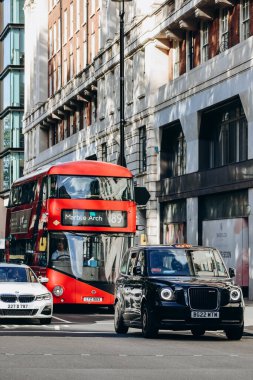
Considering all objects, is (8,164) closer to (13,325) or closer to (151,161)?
(151,161)

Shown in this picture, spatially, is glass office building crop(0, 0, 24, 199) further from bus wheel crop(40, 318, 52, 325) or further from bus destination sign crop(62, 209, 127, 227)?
bus wheel crop(40, 318, 52, 325)

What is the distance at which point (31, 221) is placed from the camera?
3372 cm

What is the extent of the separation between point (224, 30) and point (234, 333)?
2055cm

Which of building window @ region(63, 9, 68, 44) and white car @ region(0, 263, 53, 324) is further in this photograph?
building window @ region(63, 9, 68, 44)

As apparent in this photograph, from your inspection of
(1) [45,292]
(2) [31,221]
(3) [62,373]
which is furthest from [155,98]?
(3) [62,373]

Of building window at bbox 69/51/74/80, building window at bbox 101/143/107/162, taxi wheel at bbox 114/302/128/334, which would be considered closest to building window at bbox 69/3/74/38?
building window at bbox 69/51/74/80

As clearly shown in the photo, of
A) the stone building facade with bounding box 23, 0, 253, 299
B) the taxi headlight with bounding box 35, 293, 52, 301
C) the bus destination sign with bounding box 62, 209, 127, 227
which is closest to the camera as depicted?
the taxi headlight with bounding box 35, 293, 52, 301

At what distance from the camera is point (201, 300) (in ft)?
66.9

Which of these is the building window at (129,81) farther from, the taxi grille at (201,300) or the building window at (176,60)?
the taxi grille at (201,300)

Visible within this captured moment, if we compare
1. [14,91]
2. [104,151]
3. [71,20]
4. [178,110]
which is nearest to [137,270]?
[178,110]

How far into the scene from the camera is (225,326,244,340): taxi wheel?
20.9 metres

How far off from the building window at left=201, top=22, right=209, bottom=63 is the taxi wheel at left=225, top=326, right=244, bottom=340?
22.0 meters

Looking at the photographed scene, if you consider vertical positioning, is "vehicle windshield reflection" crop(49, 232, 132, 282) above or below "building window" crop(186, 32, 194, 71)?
below

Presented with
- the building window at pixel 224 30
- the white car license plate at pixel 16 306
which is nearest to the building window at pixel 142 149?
the building window at pixel 224 30
